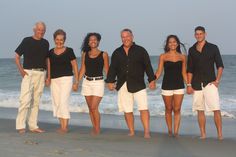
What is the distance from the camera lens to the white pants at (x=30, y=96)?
287 inches

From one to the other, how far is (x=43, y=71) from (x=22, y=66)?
330 millimetres

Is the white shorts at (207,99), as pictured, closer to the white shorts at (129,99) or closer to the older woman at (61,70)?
the white shorts at (129,99)

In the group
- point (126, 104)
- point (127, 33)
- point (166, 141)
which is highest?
point (127, 33)

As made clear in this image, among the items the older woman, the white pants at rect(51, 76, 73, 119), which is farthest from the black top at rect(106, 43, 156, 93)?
the white pants at rect(51, 76, 73, 119)

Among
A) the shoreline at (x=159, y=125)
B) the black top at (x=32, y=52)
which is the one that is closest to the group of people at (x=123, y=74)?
the black top at (x=32, y=52)

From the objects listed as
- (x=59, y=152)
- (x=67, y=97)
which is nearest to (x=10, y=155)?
(x=59, y=152)

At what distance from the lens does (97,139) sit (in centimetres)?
686

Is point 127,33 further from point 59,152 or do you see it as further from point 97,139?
point 59,152

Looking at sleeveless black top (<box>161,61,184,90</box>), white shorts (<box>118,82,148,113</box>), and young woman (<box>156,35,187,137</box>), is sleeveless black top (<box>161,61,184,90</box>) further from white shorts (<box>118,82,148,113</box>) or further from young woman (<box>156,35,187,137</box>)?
white shorts (<box>118,82,148,113</box>)

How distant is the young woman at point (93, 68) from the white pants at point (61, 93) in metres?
0.23

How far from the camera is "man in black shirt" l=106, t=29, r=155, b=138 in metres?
6.93

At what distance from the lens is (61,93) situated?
7.35 metres

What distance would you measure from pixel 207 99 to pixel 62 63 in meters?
2.27

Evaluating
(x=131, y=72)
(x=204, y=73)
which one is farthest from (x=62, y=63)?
(x=204, y=73)
